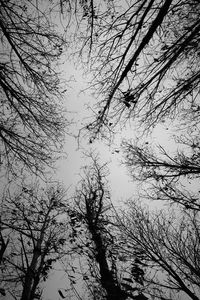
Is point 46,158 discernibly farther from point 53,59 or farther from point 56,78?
point 53,59

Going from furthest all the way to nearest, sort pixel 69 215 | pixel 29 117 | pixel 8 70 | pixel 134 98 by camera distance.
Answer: pixel 69 215, pixel 29 117, pixel 134 98, pixel 8 70

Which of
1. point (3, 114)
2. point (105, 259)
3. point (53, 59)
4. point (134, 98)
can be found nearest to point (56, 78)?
point (53, 59)

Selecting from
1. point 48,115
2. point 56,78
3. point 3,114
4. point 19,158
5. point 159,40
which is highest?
point 159,40

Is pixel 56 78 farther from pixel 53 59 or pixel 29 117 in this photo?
pixel 29 117

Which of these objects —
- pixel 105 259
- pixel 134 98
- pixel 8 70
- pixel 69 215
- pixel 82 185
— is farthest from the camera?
pixel 82 185

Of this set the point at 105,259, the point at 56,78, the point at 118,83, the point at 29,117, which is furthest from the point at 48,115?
the point at 105,259

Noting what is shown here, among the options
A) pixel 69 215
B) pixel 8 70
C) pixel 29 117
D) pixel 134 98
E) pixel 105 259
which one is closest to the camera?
pixel 8 70

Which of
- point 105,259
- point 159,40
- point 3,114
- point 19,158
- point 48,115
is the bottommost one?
point 105,259

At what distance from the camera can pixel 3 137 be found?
3883 mm

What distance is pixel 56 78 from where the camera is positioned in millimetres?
3811

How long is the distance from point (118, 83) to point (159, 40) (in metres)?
1.20

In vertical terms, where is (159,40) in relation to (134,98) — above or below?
above

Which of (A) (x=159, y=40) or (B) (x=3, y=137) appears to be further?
(B) (x=3, y=137)

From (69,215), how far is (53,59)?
6921 millimetres
